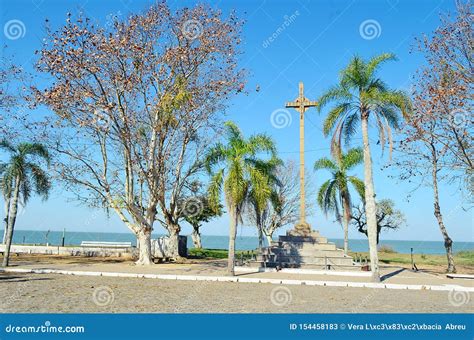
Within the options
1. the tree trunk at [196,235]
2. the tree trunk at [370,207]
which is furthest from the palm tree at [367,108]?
the tree trunk at [196,235]

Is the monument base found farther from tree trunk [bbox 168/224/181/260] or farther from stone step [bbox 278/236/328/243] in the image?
tree trunk [bbox 168/224/181/260]

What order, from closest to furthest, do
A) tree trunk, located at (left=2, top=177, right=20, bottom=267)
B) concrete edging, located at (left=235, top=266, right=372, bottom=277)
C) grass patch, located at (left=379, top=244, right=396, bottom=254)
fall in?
concrete edging, located at (left=235, top=266, right=372, bottom=277), tree trunk, located at (left=2, top=177, right=20, bottom=267), grass patch, located at (left=379, top=244, right=396, bottom=254)

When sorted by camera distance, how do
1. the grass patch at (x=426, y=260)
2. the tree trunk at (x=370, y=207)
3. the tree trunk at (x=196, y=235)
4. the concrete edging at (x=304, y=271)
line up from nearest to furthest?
the tree trunk at (x=370, y=207), the concrete edging at (x=304, y=271), the grass patch at (x=426, y=260), the tree trunk at (x=196, y=235)

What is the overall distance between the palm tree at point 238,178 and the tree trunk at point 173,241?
34.3 ft

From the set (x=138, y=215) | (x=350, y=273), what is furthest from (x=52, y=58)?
(x=350, y=273)

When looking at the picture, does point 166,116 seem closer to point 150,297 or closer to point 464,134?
point 150,297

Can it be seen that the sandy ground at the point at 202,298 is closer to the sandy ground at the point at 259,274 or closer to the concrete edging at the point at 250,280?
the concrete edging at the point at 250,280

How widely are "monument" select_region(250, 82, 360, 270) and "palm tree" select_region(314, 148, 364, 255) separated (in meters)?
3.10

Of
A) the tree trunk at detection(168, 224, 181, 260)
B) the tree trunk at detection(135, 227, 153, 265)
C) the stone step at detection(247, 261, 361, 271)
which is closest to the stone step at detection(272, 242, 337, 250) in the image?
the stone step at detection(247, 261, 361, 271)

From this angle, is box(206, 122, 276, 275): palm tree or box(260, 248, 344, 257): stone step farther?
box(260, 248, 344, 257): stone step

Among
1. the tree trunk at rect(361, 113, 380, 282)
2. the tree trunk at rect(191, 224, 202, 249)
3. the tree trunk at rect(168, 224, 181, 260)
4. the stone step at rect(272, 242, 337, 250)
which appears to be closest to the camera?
the tree trunk at rect(361, 113, 380, 282)

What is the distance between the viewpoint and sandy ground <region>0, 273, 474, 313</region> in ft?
33.0

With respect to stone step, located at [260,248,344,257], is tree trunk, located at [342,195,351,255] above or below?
above

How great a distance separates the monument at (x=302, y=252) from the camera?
890 inches
